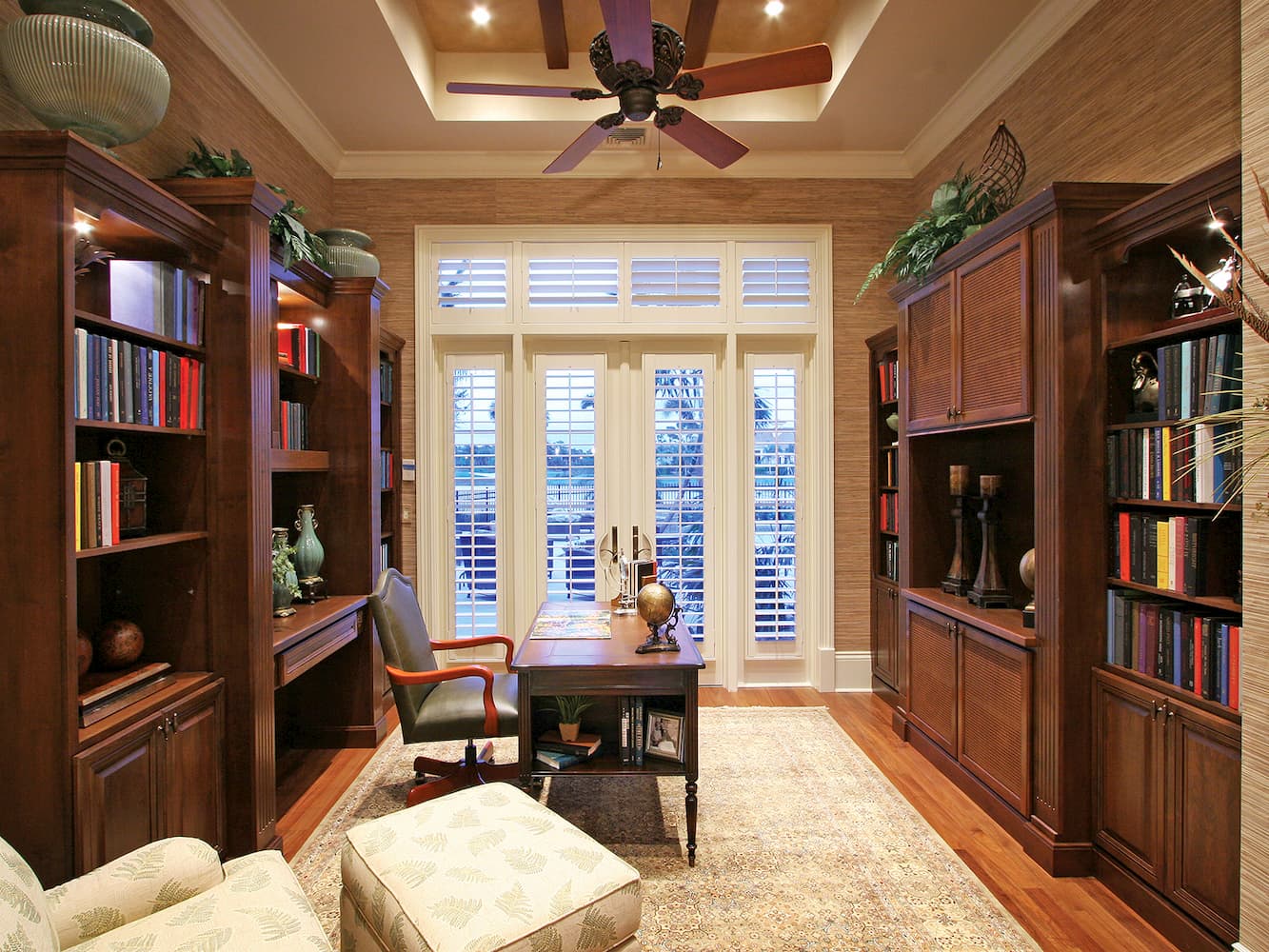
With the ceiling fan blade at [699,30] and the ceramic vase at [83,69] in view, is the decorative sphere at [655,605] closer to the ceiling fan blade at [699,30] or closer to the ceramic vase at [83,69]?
the ceramic vase at [83,69]

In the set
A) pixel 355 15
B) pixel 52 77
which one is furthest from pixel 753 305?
pixel 52 77

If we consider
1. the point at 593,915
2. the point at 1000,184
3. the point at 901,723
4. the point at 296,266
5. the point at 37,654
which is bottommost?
the point at 901,723

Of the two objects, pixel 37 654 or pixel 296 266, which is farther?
pixel 296 266

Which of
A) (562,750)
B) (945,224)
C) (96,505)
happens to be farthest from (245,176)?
(945,224)

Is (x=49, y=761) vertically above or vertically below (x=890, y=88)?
below

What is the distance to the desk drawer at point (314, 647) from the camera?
2.69 meters

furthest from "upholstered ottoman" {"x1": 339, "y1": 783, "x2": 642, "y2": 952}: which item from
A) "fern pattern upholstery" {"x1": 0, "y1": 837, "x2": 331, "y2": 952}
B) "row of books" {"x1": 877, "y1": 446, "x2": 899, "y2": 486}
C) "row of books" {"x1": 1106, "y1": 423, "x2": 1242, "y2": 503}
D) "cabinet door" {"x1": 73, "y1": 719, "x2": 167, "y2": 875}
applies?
"row of books" {"x1": 877, "y1": 446, "x2": 899, "y2": 486}

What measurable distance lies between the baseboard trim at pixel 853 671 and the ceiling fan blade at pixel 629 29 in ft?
12.1

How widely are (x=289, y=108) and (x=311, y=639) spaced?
2.93m

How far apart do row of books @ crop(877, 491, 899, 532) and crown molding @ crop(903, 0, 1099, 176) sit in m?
2.14

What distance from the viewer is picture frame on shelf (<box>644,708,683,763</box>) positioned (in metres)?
2.54

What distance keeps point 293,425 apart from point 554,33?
2.54 meters

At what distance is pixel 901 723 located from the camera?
369 centimetres

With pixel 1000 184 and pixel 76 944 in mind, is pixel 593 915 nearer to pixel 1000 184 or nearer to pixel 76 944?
pixel 76 944
